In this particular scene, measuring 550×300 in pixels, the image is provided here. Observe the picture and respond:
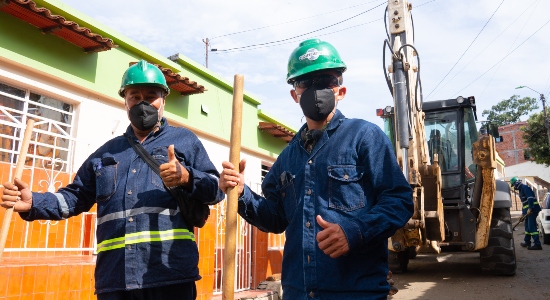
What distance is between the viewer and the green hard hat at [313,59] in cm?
233

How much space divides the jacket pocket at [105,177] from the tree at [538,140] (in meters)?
25.5

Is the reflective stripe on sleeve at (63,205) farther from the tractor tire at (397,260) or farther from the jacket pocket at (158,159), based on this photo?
the tractor tire at (397,260)

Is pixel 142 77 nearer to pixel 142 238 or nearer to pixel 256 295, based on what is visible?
pixel 142 238

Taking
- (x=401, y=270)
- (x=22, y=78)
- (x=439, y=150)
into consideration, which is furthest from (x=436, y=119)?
(x=22, y=78)

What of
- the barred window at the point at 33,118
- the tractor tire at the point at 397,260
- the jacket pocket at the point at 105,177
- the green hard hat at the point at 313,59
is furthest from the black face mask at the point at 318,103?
the tractor tire at the point at 397,260

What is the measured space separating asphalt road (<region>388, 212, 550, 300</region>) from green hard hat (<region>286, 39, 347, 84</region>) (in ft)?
17.5

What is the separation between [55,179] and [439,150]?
20.6 ft

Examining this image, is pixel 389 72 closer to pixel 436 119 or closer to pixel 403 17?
pixel 403 17

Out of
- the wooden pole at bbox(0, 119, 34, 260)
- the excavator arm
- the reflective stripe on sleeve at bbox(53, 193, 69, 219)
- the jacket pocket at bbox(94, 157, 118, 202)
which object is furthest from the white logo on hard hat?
the excavator arm

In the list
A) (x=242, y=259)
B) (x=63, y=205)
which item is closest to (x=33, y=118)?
(x=242, y=259)

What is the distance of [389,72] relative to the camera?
6496 mm

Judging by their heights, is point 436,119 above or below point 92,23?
below

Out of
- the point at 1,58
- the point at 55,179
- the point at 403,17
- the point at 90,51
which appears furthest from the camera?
the point at 90,51

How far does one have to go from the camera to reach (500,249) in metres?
7.86
